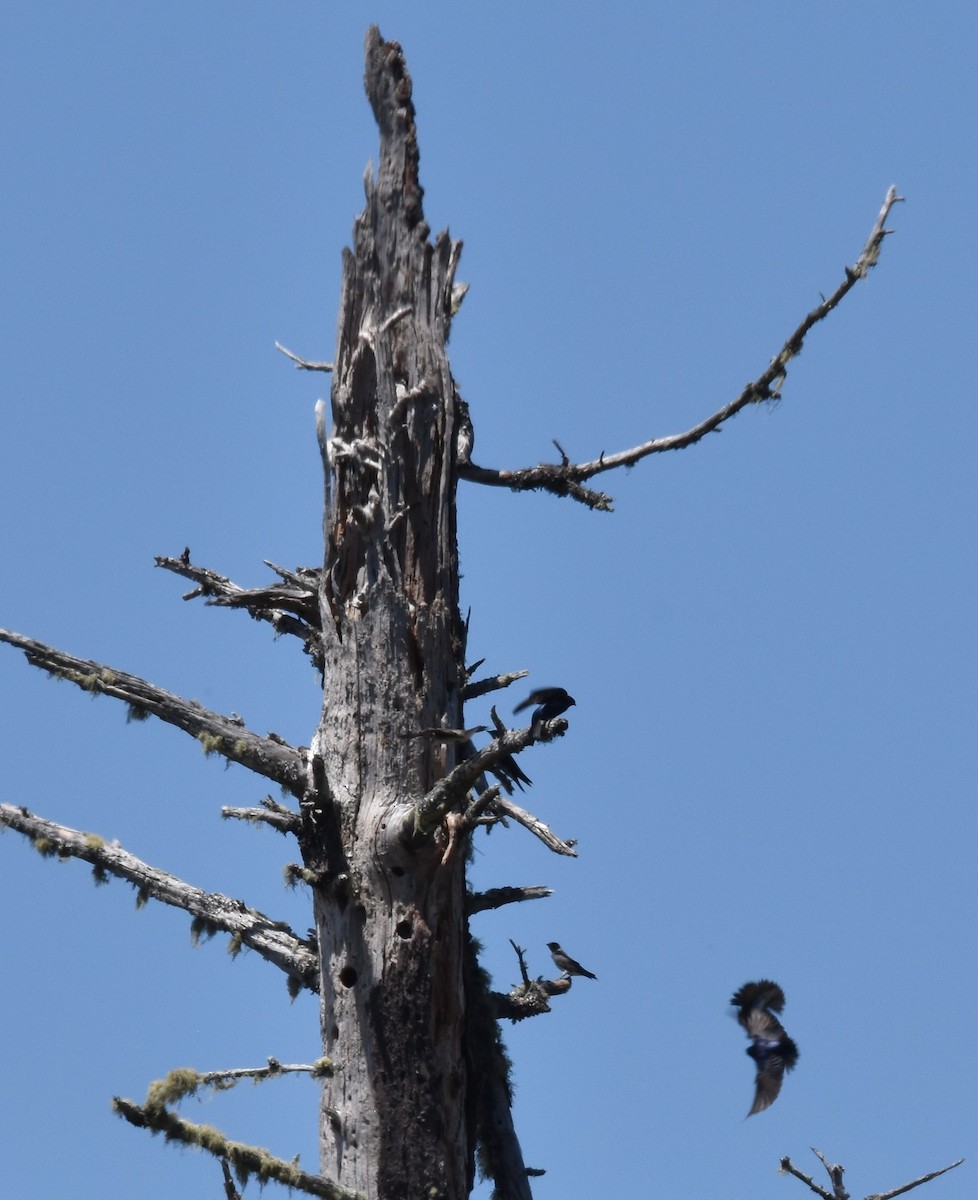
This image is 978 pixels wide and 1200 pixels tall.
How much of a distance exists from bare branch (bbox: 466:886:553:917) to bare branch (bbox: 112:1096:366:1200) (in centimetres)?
147

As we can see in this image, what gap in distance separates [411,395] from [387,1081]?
312cm

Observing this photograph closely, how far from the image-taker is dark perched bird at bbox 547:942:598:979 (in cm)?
813

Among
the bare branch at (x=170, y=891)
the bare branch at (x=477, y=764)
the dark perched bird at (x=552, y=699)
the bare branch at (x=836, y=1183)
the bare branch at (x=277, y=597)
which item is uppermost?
the bare branch at (x=277, y=597)

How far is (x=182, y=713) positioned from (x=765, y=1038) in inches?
123

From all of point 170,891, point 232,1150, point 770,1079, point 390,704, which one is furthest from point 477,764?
point 770,1079

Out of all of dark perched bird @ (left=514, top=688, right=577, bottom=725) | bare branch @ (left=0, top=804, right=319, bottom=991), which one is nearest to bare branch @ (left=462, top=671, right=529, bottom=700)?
dark perched bird @ (left=514, top=688, right=577, bottom=725)

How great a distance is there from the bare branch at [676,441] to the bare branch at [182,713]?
6.05 feet

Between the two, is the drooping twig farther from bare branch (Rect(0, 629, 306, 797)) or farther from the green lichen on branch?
bare branch (Rect(0, 629, 306, 797))

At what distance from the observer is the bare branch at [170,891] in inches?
285

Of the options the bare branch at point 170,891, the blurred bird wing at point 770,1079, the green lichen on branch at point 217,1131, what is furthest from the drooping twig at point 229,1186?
the blurred bird wing at point 770,1079

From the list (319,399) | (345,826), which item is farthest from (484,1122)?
(319,399)

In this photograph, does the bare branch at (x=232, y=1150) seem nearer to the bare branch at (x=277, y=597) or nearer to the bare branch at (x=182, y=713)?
the bare branch at (x=182, y=713)

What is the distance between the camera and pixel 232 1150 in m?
5.86

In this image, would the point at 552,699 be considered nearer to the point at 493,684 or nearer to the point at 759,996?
the point at 493,684
